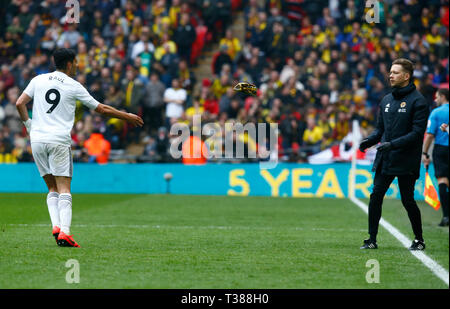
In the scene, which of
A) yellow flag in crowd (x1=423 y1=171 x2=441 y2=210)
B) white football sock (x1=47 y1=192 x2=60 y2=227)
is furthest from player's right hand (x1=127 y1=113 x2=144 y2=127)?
yellow flag in crowd (x1=423 y1=171 x2=441 y2=210)

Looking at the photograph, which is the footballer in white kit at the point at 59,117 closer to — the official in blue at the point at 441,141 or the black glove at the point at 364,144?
the black glove at the point at 364,144

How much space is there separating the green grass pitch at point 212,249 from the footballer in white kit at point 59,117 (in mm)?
551

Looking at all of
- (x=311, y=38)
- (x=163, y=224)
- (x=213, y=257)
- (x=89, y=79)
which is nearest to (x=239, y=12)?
(x=311, y=38)

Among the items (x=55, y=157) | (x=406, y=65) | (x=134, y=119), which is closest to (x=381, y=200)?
(x=406, y=65)

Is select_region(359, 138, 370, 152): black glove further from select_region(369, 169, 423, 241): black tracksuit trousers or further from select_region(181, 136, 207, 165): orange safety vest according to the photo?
select_region(181, 136, 207, 165): orange safety vest

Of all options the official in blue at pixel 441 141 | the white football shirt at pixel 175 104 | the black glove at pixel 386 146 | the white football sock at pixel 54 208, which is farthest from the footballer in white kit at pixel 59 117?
the white football shirt at pixel 175 104

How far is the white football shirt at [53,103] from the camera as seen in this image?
8914 mm

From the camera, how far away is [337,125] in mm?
20594

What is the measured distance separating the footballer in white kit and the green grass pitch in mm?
551

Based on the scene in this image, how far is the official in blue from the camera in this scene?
12.4m

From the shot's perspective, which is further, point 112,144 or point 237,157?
point 112,144

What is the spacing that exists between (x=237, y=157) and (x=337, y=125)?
2.51 metres
